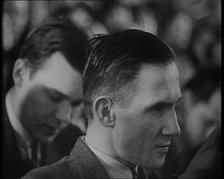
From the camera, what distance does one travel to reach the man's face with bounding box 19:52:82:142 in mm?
2234

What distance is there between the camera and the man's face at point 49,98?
2234 millimetres

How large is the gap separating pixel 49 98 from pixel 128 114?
417 mm

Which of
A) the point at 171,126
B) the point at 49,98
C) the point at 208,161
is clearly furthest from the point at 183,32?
the point at 49,98

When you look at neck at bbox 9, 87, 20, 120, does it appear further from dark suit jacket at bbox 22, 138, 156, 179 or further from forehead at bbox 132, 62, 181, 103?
forehead at bbox 132, 62, 181, 103

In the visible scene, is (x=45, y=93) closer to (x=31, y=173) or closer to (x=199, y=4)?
(x=31, y=173)

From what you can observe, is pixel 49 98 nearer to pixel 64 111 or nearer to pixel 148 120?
pixel 64 111

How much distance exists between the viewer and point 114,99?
6.88ft

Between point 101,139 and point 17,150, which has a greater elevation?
point 101,139

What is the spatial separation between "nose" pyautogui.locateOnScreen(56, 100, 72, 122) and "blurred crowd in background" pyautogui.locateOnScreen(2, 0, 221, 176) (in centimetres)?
9

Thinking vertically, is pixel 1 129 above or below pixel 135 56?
below

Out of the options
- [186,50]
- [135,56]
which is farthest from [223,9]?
[135,56]

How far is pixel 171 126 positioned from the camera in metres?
2.10

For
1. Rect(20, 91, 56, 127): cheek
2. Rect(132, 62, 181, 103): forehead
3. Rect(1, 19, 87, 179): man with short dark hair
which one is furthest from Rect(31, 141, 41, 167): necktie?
Rect(132, 62, 181, 103): forehead

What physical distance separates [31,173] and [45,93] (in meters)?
0.38
